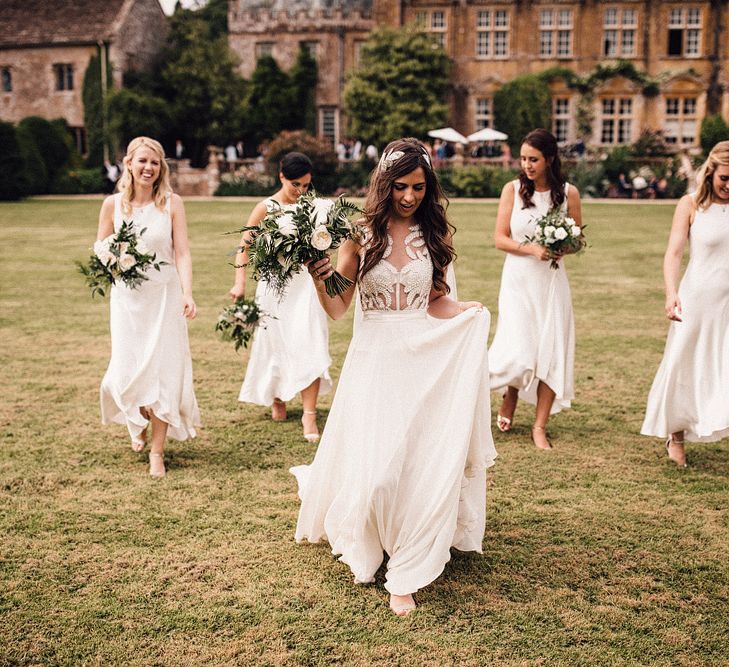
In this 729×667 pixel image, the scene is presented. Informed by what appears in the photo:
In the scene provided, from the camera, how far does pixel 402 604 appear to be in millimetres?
4230

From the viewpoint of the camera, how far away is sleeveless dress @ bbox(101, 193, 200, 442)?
6230 mm

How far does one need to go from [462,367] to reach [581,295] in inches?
392

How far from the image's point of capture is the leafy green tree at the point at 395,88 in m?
44.2

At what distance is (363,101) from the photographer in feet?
146

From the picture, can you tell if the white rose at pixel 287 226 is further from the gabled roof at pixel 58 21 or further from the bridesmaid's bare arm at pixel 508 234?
the gabled roof at pixel 58 21

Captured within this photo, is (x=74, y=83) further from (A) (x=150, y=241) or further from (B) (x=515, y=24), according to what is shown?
(A) (x=150, y=241)

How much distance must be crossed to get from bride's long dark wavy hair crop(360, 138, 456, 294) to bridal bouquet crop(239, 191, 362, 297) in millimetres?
108

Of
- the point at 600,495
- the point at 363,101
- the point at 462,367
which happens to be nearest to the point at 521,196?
the point at 600,495

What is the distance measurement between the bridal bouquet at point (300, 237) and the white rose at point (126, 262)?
1.77 m

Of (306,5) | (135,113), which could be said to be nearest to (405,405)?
(135,113)

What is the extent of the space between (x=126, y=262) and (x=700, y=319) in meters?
4.07

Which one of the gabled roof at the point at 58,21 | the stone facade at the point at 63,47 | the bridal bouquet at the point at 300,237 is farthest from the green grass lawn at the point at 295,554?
the gabled roof at the point at 58,21

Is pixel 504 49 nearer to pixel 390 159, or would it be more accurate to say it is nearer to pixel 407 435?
pixel 390 159

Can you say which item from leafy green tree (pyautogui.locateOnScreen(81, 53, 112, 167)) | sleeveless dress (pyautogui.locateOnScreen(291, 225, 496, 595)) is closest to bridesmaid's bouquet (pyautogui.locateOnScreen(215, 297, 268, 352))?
sleeveless dress (pyautogui.locateOnScreen(291, 225, 496, 595))
